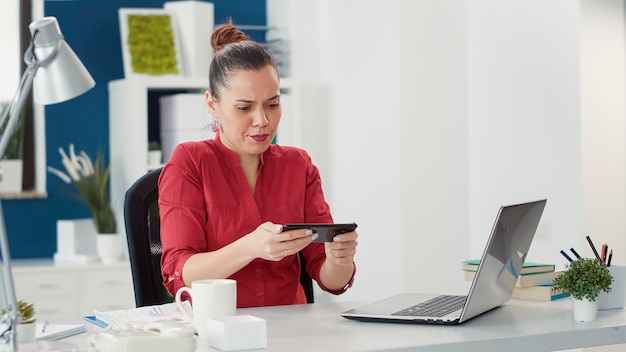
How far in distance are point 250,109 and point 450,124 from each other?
1.97m

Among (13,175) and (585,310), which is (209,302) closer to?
(585,310)

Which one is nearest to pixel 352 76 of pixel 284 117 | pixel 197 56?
pixel 284 117

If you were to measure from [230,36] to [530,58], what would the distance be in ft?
5.48

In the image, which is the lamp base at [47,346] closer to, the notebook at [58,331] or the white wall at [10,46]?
the notebook at [58,331]

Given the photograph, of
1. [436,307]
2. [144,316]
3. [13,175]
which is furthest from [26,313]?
[13,175]

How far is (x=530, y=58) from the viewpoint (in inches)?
150

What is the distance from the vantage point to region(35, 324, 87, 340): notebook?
1733mm

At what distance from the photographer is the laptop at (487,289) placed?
1.81m

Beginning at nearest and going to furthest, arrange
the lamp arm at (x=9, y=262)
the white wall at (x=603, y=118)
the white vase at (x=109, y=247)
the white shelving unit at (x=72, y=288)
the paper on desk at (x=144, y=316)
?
the lamp arm at (x=9, y=262)
the paper on desk at (x=144, y=316)
the white wall at (x=603, y=118)
the white shelving unit at (x=72, y=288)
the white vase at (x=109, y=247)

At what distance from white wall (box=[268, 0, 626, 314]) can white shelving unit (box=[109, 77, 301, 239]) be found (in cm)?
14

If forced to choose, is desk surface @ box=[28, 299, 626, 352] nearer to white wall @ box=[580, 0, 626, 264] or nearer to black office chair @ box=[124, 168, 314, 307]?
black office chair @ box=[124, 168, 314, 307]

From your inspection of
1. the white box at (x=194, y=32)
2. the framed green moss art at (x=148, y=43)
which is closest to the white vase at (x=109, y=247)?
the framed green moss art at (x=148, y=43)

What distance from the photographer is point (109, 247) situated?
4207 mm

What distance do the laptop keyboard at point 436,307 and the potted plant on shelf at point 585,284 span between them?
0.22 meters
